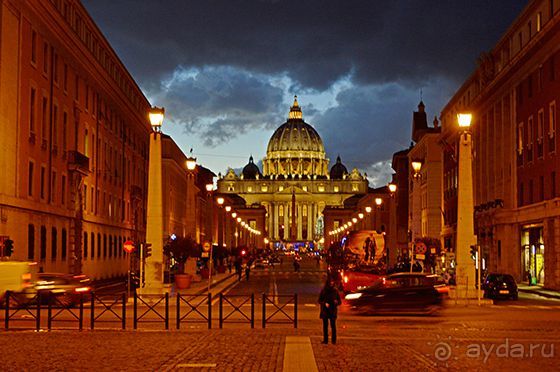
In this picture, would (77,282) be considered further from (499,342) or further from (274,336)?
(499,342)

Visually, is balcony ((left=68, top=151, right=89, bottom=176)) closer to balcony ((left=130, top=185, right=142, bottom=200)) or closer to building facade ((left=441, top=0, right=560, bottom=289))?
building facade ((left=441, top=0, right=560, bottom=289))

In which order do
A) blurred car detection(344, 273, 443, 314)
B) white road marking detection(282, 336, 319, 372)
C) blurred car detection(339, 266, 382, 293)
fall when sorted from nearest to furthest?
white road marking detection(282, 336, 319, 372)
blurred car detection(344, 273, 443, 314)
blurred car detection(339, 266, 382, 293)

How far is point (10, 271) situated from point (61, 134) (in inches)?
1001

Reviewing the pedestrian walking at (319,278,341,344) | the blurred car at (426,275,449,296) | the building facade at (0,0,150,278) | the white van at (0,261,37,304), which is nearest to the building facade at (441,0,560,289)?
the blurred car at (426,275,449,296)

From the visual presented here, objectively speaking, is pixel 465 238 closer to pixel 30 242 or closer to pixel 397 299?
pixel 397 299

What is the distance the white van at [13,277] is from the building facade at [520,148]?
22466 millimetres

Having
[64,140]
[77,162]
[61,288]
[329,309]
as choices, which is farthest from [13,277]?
[77,162]

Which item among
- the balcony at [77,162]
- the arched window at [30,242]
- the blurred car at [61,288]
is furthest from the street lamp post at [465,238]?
the balcony at [77,162]

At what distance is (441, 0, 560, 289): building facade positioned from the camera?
53094 mm

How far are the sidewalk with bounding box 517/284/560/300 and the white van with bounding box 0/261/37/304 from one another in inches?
1033

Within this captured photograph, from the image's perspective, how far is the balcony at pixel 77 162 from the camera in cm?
5703

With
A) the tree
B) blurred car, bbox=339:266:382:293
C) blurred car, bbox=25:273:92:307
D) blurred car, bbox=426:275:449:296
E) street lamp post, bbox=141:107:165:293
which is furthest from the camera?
the tree

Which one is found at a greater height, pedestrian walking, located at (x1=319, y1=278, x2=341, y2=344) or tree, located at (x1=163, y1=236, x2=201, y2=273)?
tree, located at (x1=163, y1=236, x2=201, y2=273)

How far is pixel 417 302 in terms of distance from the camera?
32625 mm
